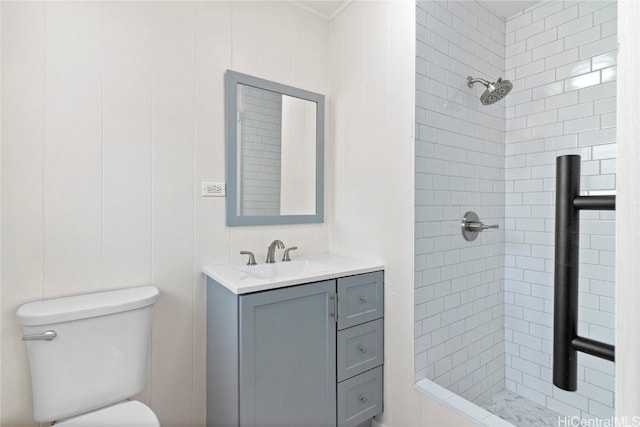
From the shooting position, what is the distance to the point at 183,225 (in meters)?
1.62

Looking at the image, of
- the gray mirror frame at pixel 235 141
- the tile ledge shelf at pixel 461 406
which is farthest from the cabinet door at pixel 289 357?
the gray mirror frame at pixel 235 141

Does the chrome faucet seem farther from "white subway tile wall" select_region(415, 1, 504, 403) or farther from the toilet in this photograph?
"white subway tile wall" select_region(415, 1, 504, 403)

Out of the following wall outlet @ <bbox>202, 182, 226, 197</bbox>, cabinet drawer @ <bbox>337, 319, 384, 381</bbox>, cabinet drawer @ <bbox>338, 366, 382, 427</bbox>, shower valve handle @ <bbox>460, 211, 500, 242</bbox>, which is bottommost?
cabinet drawer @ <bbox>338, 366, 382, 427</bbox>

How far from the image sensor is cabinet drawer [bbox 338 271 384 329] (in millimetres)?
1579

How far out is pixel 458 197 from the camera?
1.84m

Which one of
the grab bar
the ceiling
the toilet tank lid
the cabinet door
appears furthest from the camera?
the ceiling

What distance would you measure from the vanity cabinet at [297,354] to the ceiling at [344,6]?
1680 mm

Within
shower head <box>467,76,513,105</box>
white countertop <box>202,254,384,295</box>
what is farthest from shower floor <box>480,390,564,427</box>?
shower head <box>467,76,513,105</box>

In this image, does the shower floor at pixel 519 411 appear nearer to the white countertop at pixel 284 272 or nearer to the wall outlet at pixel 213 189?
the white countertop at pixel 284 272

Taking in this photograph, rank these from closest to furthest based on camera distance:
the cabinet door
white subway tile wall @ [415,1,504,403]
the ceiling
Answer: the cabinet door, white subway tile wall @ [415,1,504,403], the ceiling

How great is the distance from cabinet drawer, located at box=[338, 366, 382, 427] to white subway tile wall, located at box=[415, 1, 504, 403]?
25 cm

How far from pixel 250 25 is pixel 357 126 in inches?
33.1

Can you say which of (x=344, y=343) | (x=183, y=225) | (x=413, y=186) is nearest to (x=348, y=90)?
(x=413, y=186)

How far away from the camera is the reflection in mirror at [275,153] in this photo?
5.95 feet
